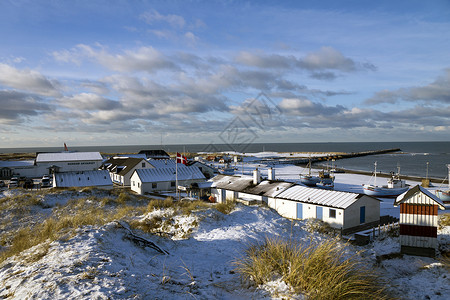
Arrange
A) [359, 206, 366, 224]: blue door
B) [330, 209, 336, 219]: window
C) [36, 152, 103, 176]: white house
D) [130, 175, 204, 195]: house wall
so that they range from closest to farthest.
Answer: [330, 209, 336, 219]: window, [359, 206, 366, 224]: blue door, [130, 175, 204, 195]: house wall, [36, 152, 103, 176]: white house

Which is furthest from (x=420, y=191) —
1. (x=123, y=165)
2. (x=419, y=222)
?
(x=123, y=165)

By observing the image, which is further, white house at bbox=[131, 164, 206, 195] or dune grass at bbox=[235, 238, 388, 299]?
white house at bbox=[131, 164, 206, 195]

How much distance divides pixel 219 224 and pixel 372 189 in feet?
122

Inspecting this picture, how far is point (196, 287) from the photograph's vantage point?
6.42 metres

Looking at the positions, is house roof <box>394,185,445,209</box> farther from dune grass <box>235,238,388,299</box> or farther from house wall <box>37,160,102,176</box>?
house wall <box>37,160,102,176</box>

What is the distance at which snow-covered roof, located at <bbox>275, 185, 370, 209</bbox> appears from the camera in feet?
76.6

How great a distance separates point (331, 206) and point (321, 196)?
6.64 ft

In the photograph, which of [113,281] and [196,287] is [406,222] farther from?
[113,281]

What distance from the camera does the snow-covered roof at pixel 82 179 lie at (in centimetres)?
4107

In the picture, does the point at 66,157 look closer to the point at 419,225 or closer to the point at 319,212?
the point at 319,212

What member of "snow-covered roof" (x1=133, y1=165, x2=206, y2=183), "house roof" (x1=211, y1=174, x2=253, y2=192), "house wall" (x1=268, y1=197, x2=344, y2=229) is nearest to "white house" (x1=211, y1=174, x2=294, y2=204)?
"house roof" (x1=211, y1=174, x2=253, y2=192)

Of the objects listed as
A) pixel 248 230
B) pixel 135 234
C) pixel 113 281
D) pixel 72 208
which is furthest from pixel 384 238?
pixel 72 208

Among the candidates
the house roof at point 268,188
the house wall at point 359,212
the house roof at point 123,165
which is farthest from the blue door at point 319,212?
the house roof at point 123,165

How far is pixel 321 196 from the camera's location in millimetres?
25031
